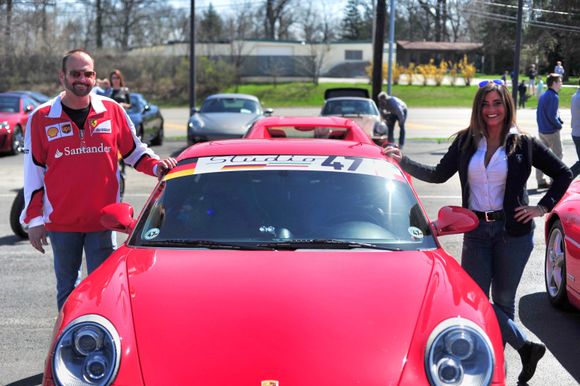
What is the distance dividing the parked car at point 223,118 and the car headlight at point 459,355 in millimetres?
13947

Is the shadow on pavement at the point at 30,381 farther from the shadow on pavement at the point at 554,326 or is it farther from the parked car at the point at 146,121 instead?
the parked car at the point at 146,121

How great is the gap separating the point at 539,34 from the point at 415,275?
13567 millimetres

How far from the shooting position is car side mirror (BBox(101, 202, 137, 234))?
13.9ft

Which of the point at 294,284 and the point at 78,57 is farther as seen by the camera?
the point at 78,57

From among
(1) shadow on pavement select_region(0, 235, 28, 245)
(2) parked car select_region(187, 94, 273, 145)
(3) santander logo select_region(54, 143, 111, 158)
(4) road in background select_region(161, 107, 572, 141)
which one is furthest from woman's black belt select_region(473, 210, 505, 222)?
(4) road in background select_region(161, 107, 572, 141)

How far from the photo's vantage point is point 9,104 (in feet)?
64.0

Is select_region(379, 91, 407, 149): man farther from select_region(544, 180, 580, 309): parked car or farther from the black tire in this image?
select_region(544, 180, 580, 309): parked car

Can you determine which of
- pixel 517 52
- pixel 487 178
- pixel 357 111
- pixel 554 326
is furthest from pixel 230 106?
pixel 487 178

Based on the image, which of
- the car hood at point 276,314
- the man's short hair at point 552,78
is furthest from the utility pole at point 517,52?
the car hood at point 276,314

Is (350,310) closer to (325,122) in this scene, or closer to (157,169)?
(157,169)

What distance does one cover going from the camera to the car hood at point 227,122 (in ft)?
57.3

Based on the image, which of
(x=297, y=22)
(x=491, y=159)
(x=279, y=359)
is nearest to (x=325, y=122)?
(x=491, y=159)

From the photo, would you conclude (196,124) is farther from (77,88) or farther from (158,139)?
(77,88)

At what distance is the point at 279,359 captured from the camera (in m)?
2.86
